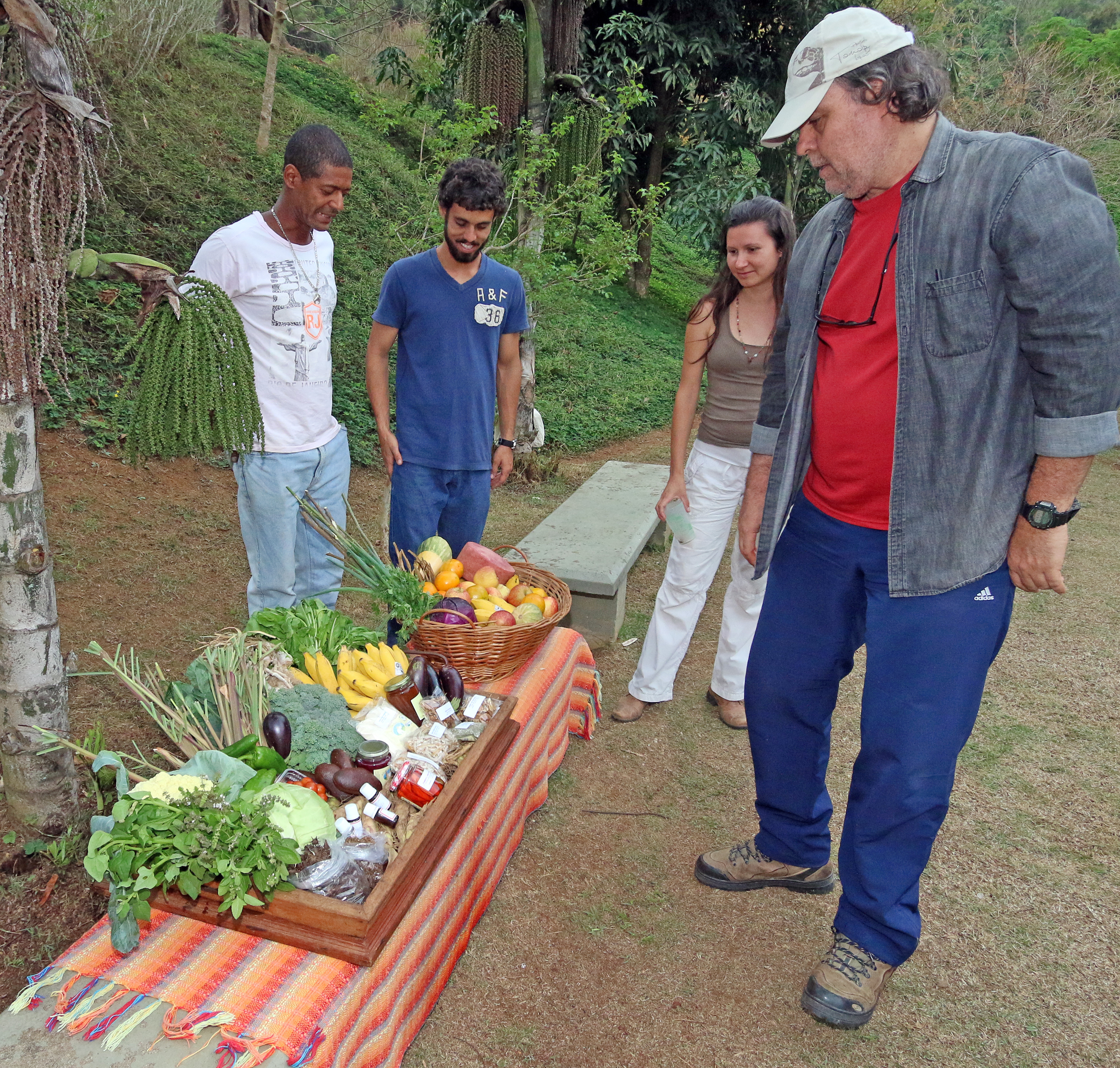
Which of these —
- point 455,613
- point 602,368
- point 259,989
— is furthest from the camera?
point 602,368

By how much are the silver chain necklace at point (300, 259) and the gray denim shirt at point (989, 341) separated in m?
2.14

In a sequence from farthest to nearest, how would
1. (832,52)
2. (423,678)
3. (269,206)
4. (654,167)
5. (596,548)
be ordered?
1. (654,167)
2. (269,206)
3. (596,548)
4. (423,678)
5. (832,52)

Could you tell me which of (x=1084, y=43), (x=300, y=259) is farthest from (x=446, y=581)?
(x=1084, y=43)

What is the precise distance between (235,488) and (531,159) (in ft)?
11.1

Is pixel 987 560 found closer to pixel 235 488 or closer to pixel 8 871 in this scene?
pixel 8 871

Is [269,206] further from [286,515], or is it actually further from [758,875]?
[758,875]

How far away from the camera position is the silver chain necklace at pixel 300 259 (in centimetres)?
325

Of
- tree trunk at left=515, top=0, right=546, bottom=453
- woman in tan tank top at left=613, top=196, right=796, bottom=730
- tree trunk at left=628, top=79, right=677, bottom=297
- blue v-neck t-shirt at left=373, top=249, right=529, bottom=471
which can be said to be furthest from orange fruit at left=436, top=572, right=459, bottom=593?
tree trunk at left=628, top=79, right=677, bottom=297

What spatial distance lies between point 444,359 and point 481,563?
88cm

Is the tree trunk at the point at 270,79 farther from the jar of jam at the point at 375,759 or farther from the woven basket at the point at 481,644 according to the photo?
the jar of jam at the point at 375,759

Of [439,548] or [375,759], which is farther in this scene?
[439,548]

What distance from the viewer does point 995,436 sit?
2109mm

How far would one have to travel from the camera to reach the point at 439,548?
11.5 ft

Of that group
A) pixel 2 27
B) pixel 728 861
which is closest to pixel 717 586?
pixel 728 861
